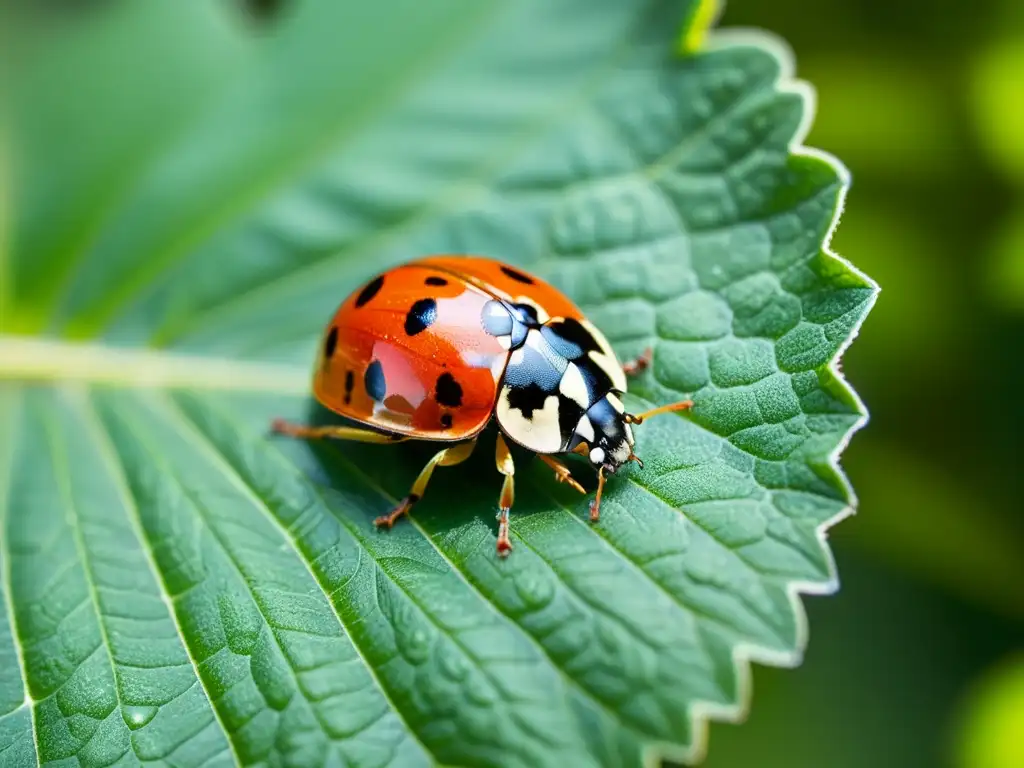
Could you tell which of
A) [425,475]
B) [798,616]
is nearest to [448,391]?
[425,475]

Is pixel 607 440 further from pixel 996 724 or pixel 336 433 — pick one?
pixel 996 724

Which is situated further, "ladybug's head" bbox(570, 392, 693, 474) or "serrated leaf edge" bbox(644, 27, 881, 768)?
"ladybug's head" bbox(570, 392, 693, 474)

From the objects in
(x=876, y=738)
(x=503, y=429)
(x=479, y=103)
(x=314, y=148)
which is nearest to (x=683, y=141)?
(x=479, y=103)

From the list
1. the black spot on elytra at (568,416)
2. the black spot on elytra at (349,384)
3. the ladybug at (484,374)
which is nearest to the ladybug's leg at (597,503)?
the ladybug at (484,374)

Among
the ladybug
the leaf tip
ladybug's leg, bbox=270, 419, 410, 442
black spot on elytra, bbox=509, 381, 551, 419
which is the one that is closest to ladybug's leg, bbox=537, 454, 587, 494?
the ladybug

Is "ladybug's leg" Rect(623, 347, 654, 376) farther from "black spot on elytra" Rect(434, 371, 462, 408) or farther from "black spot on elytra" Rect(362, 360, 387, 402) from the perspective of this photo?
"black spot on elytra" Rect(362, 360, 387, 402)
